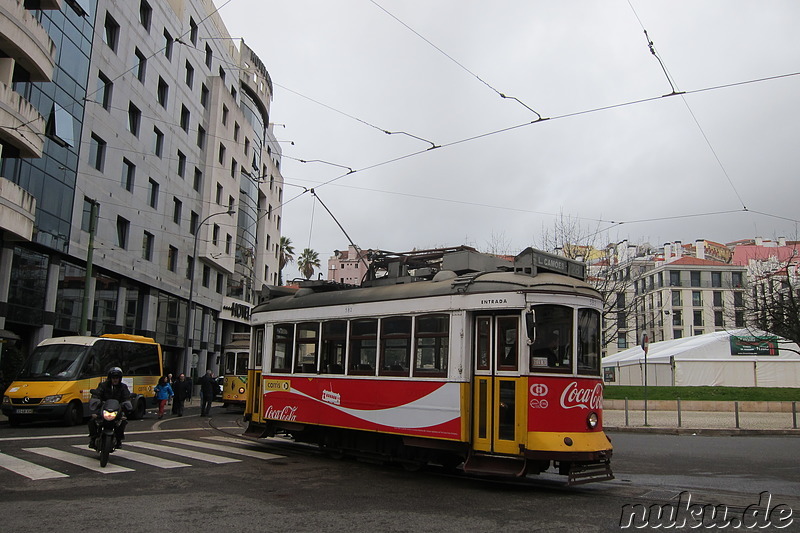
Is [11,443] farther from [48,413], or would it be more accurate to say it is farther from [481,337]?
[481,337]

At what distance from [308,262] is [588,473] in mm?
83420

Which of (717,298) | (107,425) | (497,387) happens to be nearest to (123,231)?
(107,425)

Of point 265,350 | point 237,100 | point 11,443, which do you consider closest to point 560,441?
point 265,350

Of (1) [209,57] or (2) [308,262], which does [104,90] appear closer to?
(1) [209,57]

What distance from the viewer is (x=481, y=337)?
9.71m

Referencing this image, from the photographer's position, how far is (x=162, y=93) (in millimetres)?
38250

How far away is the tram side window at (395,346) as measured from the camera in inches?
416

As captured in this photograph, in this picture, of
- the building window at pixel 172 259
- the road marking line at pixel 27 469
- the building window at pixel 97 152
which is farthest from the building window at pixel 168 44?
the road marking line at pixel 27 469

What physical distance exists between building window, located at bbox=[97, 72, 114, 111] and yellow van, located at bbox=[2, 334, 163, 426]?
14.2 metres

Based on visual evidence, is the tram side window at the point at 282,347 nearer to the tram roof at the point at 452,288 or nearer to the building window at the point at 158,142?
the tram roof at the point at 452,288

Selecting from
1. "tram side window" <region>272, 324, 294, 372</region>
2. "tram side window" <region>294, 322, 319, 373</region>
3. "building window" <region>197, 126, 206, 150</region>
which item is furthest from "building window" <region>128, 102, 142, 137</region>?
"tram side window" <region>294, 322, 319, 373</region>

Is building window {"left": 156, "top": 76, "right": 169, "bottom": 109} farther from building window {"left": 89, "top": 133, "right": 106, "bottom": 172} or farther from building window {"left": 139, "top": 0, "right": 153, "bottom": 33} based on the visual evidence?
building window {"left": 89, "top": 133, "right": 106, "bottom": 172}

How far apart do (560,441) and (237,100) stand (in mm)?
48453

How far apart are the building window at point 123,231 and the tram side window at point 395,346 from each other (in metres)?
26.5
